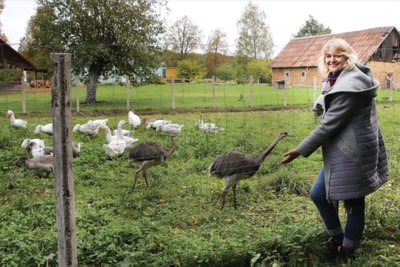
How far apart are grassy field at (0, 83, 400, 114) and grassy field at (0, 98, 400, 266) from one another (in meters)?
9.78

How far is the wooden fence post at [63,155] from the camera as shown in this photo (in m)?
3.56

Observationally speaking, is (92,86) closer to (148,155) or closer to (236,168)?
(148,155)

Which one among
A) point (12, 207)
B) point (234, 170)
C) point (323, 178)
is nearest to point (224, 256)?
point (323, 178)

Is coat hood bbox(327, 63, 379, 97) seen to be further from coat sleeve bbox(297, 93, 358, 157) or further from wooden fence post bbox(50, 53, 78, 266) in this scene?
wooden fence post bbox(50, 53, 78, 266)

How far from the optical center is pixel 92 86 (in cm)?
2377

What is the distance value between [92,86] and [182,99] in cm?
512

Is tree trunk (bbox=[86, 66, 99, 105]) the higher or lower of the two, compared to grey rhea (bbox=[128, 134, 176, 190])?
higher

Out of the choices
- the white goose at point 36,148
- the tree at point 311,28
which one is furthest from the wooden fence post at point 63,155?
the tree at point 311,28

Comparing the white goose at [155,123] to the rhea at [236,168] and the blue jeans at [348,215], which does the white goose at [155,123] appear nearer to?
the rhea at [236,168]

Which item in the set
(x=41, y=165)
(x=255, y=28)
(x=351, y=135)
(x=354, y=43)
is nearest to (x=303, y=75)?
(x=354, y=43)

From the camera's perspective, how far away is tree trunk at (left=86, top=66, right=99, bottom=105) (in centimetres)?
2283

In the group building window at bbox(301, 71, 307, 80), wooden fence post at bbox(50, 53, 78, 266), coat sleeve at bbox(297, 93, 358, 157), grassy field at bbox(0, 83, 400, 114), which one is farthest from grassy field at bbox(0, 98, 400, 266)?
building window at bbox(301, 71, 307, 80)

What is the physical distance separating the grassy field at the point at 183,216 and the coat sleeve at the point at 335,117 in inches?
46.1

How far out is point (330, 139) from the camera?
3963mm
